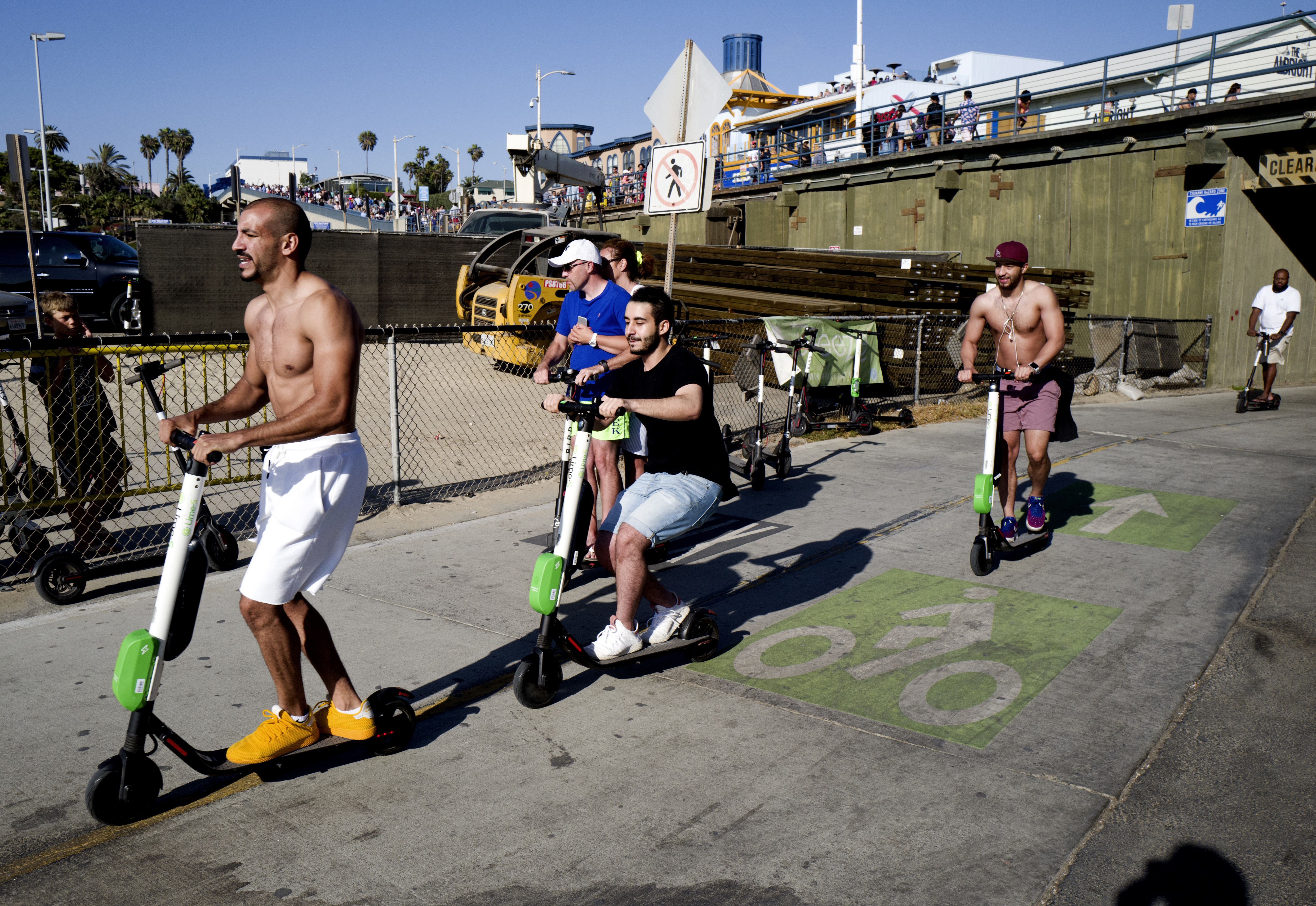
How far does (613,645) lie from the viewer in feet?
13.9

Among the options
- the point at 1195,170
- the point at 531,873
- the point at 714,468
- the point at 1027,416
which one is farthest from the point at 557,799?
the point at 1195,170

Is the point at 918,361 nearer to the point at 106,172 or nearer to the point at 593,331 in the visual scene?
the point at 593,331

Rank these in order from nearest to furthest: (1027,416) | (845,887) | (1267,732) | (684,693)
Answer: (845,887) < (1267,732) < (684,693) < (1027,416)

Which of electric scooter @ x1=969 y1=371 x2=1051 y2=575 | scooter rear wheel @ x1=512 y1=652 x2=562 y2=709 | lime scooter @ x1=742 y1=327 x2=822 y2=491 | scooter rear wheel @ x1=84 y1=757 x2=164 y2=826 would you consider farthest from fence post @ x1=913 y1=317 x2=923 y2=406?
scooter rear wheel @ x1=84 y1=757 x2=164 y2=826

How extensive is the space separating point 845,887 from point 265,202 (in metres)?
2.99

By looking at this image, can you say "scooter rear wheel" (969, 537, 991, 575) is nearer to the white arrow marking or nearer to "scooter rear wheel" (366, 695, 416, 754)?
the white arrow marking

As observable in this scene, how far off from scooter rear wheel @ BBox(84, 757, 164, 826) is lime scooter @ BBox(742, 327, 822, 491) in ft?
18.8

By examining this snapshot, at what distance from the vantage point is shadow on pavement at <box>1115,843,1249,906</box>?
2795 mm

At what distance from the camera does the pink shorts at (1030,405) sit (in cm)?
652

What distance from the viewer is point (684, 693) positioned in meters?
4.34

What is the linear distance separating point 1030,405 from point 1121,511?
5.85 ft

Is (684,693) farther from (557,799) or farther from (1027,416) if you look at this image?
(1027,416)

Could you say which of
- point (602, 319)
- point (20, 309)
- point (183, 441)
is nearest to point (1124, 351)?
point (602, 319)

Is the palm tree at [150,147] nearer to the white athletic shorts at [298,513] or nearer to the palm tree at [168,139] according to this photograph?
the palm tree at [168,139]
